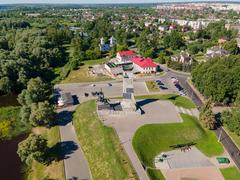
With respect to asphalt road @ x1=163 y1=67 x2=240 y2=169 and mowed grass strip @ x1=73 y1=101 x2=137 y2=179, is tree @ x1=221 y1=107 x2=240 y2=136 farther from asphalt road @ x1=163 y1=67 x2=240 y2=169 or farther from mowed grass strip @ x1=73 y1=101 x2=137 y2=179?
mowed grass strip @ x1=73 y1=101 x2=137 y2=179

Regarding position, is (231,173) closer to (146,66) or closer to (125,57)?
(146,66)

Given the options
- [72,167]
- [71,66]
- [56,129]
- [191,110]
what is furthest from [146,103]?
[71,66]

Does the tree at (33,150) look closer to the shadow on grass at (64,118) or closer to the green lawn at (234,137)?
the shadow on grass at (64,118)

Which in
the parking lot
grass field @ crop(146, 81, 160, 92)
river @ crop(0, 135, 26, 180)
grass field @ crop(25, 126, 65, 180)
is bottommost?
river @ crop(0, 135, 26, 180)

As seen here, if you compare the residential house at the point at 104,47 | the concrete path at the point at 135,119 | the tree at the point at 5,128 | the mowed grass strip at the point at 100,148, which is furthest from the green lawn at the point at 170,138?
the residential house at the point at 104,47

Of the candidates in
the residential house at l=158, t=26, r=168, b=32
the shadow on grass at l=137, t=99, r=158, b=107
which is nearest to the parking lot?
the shadow on grass at l=137, t=99, r=158, b=107
